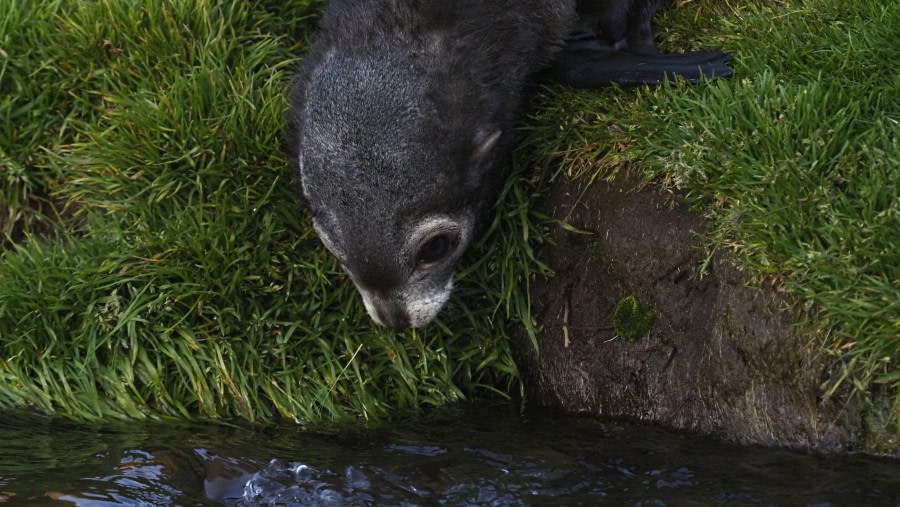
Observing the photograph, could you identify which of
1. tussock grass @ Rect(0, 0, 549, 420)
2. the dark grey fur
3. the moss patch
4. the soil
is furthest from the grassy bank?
the moss patch

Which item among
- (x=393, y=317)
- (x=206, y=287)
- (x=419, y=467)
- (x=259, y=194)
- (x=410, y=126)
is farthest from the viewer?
(x=259, y=194)

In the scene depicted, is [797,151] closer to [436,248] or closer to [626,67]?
[626,67]

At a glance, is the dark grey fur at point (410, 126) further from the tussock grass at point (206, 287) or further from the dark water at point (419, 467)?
the dark water at point (419, 467)

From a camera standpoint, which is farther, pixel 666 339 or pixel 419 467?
pixel 666 339

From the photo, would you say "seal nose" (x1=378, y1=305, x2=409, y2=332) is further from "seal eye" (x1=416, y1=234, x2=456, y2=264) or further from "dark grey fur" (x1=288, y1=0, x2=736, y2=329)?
"seal eye" (x1=416, y1=234, x2=456, y2=264)

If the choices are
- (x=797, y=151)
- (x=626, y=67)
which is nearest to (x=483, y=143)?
(x=626, y=67)

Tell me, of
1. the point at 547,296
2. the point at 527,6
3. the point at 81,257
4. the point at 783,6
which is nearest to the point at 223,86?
the point at 81,257

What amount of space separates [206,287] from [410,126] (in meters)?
1.32

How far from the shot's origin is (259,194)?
578cm

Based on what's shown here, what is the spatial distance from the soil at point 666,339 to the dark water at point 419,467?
13 cm

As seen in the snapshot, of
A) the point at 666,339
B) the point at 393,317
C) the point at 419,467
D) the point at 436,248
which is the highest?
the point at 436,248

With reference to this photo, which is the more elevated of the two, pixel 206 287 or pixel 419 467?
pixel 206 287

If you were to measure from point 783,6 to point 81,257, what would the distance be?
371 centimetres

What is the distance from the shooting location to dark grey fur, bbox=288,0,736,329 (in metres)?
5.08
